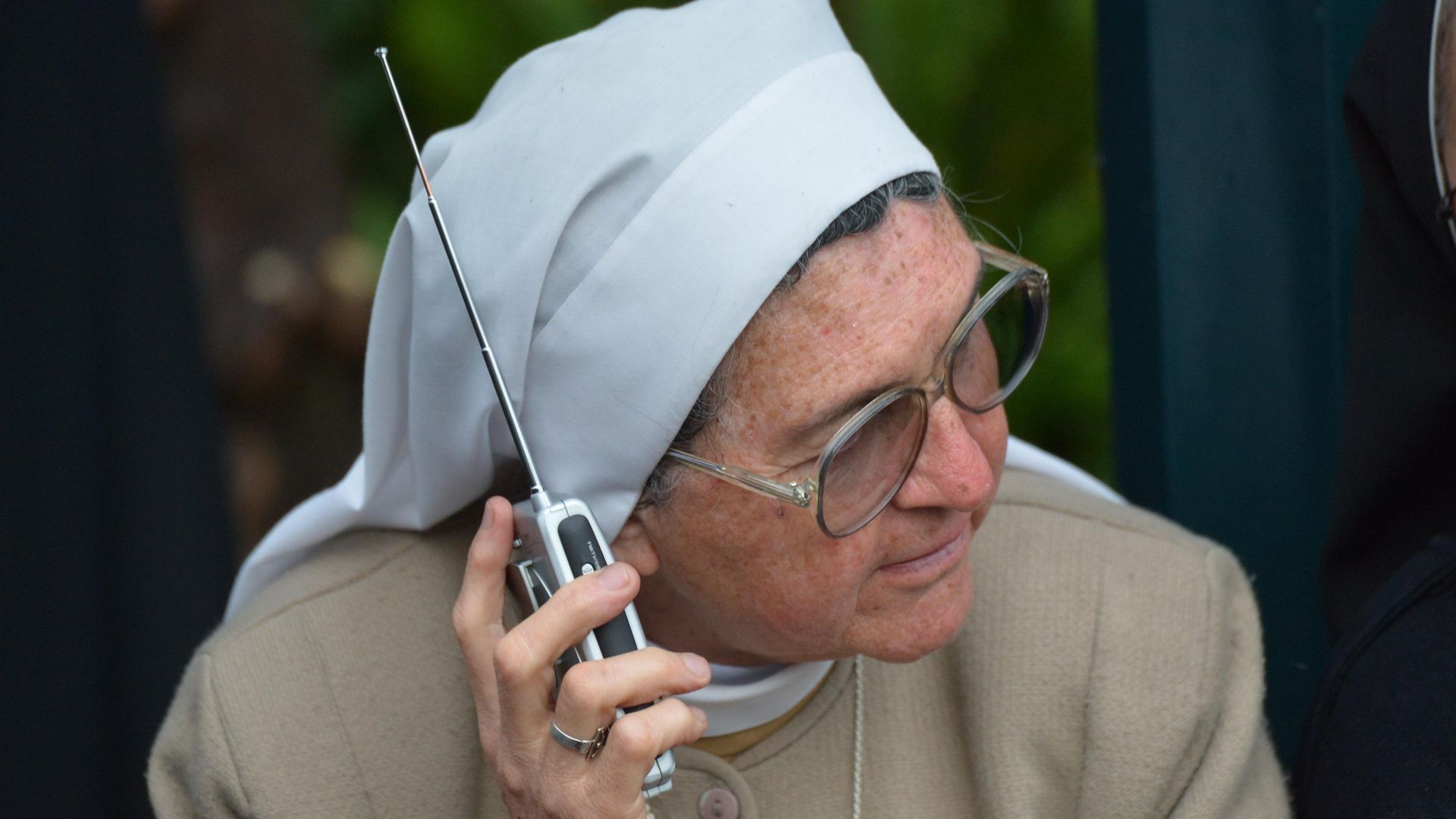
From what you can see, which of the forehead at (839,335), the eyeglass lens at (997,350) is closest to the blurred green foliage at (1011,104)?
the eyeglass lens at (997,350)

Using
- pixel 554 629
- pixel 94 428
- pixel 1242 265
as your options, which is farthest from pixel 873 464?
pixel 94 428

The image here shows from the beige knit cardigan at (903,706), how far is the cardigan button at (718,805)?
2 centimetres

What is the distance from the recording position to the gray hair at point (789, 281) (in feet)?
5.73

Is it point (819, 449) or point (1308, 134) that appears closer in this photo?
point (819, 449)

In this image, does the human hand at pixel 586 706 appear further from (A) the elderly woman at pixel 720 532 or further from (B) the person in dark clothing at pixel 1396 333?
(B) the person in dark clothing at pixel 1396 333

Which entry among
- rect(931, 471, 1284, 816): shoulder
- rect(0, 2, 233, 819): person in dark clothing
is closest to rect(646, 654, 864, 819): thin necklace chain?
rect(931, 471, 1284, 816): shoulder

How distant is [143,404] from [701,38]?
168 cm

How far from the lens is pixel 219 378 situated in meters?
4.73

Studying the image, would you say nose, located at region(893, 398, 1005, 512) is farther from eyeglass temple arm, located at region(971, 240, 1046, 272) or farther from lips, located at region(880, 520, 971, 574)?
eyeglass temple arm, located at region(971, 240, 1046, 272)

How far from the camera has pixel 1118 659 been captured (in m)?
2.07

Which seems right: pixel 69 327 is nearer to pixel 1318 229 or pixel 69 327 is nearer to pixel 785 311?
pixel 785 311

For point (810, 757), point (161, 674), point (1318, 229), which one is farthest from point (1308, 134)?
point (161, 674)

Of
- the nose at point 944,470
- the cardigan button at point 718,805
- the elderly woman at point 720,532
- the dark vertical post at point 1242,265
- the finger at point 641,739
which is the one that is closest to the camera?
the finger at point 641,739

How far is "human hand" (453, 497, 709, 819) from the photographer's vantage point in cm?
163
